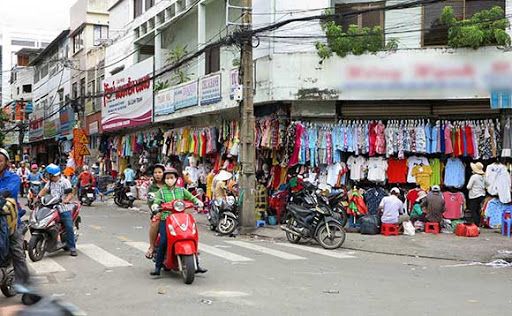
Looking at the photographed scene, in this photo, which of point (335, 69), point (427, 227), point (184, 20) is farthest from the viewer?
point (184, 20)

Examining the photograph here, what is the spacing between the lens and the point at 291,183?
51.1ft

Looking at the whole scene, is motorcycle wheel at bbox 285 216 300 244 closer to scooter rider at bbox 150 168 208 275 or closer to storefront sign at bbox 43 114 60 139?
scooter rider at bbox 150 168 208 275

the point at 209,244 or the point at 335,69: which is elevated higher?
the point at 335,69

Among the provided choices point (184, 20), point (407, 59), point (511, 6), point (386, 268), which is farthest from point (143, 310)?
point (184, 20)

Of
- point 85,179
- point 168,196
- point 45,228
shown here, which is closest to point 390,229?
point 168,196

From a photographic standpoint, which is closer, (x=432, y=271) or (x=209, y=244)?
(x=432, y=271)

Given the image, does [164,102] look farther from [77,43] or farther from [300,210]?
[77,43]

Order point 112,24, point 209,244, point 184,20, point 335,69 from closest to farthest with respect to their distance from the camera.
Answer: point 209,244 < point 335,69 < point 184,20 < point 112,24

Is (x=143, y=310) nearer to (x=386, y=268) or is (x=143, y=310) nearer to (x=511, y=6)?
(x=386, y=268)

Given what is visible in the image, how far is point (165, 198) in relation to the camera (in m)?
8.06

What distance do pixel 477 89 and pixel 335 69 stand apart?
3443mm

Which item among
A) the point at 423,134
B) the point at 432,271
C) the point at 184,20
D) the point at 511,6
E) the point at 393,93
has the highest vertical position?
the point at 184,20

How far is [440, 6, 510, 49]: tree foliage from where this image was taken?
546 inches

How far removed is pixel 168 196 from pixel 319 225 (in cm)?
458
